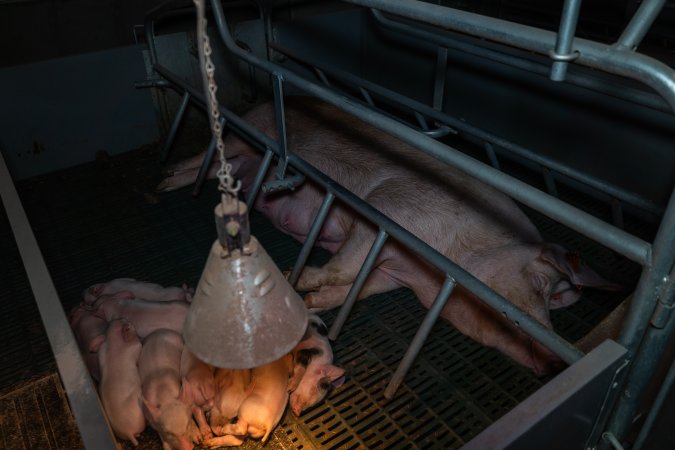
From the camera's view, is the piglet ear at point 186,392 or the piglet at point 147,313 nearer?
the piglet ear at point 186,392

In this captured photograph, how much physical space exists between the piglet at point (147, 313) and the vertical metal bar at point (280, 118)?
77cm

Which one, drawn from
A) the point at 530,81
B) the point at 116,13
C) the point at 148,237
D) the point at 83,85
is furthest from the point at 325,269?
the point at 116,13

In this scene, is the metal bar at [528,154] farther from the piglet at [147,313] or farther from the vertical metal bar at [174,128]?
the piglet at [147,313]

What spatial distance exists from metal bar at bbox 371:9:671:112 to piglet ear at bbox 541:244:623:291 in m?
0.62

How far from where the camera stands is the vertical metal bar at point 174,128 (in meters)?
3.65

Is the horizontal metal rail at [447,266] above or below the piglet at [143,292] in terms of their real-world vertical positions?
above

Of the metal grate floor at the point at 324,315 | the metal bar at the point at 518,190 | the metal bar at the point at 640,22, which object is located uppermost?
the metal bar at the point at 640,22

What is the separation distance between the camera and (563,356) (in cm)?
143

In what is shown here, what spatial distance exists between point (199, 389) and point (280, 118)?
47.0 inches

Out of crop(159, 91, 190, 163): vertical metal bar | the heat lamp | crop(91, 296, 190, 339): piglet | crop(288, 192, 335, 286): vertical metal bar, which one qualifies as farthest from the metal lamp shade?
crop(159, 91, 190, 163): vertical metal bar

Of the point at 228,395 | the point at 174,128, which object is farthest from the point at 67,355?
the point at 174,128

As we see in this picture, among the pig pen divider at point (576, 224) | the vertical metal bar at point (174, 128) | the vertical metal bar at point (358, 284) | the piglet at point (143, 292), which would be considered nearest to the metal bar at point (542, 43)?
the pig pen divider at point (576, 224)

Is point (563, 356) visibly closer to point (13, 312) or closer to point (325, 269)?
point (325, 269)

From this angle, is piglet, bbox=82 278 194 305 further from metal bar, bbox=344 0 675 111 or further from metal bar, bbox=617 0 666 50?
metal bar, bbox=617 0 666 50
